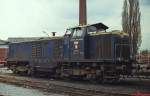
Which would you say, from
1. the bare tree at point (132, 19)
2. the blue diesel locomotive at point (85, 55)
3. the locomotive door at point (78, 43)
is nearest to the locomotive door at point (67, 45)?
the blue diesel locomotive at point (85, 55)

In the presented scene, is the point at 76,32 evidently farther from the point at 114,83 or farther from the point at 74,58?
the point at 114,83

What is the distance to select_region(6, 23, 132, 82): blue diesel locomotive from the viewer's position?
838 inches

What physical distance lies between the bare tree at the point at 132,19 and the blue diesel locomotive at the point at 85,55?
1825cm

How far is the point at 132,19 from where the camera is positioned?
4566 centimetres

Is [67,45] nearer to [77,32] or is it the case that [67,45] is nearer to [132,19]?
[77,32]

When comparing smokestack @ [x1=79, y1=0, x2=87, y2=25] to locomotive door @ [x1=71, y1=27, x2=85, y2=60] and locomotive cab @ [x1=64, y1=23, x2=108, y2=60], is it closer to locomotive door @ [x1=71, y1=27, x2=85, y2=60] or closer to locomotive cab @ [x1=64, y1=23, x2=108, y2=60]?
locomotive cab @ [x1=64, y1=23, x2=108, y2=60]

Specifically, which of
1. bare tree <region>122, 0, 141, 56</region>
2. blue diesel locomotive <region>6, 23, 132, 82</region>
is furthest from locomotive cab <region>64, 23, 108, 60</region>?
bare tree <region>122, 0, 141, 56</region>

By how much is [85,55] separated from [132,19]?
23.9 metres

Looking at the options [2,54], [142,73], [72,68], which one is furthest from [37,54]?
[2,54]

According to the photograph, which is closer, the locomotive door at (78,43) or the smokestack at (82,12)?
the locomotive door at (78,43)

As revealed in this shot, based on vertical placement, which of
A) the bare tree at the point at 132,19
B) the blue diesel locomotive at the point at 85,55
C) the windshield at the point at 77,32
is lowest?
the blue diesel locomotive at the point at 85,55

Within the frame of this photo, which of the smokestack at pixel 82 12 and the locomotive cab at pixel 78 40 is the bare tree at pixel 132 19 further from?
the locomotive cab at pixel 78 40

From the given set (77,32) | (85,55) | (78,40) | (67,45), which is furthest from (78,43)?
(67,45)

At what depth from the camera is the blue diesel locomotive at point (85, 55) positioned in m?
21.3
